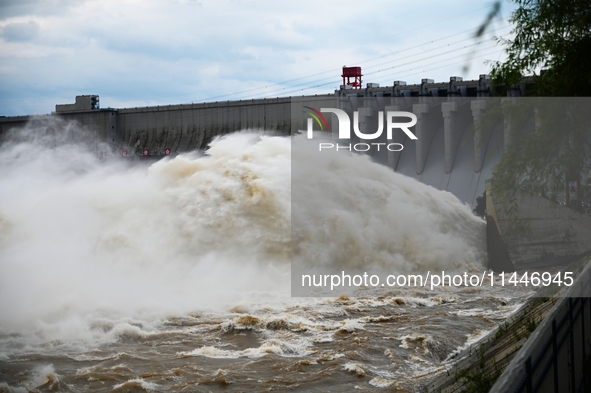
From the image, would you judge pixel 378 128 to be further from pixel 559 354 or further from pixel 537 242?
pixel 559 354

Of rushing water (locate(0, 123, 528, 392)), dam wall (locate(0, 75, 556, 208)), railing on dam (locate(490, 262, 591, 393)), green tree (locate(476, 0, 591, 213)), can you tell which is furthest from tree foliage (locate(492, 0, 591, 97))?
dam wall (locate(0, 75, 556, 208))

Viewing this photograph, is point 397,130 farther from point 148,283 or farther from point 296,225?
point 148,283

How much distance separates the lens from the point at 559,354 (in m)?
5.47

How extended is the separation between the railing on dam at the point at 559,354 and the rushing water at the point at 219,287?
13.6 ft

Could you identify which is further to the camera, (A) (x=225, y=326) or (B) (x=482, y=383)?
(A) (x=225, y=326)

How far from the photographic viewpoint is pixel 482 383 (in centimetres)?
816

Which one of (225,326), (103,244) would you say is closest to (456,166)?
(103,244)

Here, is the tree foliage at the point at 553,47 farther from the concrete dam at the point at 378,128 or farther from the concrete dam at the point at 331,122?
the concrete dam at the point at 331,122

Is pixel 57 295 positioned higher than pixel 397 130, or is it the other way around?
pixel 397 130

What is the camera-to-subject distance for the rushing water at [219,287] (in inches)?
466

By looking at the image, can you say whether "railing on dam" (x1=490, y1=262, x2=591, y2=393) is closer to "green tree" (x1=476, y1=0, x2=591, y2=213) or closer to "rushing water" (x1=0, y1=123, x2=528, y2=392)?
"green tree" (x1=476, y1=0, x2=591, y2=213)

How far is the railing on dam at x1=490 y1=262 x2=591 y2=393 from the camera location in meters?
4.28

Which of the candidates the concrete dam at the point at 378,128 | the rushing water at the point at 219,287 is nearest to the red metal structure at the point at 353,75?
the concrete dam at the point at 378,128

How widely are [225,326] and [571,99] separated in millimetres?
8622
